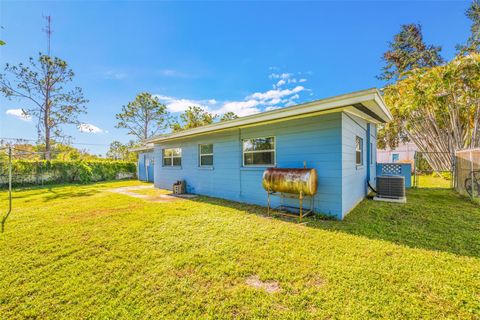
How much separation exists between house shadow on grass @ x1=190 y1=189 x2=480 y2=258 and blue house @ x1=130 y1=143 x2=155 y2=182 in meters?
11.0

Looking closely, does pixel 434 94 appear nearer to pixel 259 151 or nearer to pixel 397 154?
pixel 259 151

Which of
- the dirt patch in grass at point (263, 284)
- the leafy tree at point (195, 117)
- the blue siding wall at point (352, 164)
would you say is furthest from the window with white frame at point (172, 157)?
the leafy tree at point (195, 117)

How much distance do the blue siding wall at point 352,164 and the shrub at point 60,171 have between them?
17.1 metres

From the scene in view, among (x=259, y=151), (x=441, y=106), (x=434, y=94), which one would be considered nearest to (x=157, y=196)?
(x=259, y=151)

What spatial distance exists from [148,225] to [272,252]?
2.92 m

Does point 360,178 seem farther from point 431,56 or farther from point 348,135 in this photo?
point 431,56

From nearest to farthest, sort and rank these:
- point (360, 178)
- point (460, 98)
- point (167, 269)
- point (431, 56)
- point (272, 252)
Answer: point (167, 269) → point (272, 252) → point (360, 178) → point (460, 98) → point (431, 56)

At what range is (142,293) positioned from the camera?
2137mm

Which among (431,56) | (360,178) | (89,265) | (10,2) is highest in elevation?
(431,56)

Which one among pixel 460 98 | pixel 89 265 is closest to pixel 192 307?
pixel 89 265

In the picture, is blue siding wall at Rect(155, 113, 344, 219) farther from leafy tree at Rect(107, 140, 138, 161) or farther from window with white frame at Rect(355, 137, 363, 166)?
leafy tree at Rect(107, 140, 138, 161)

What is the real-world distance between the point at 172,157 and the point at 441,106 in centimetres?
1594

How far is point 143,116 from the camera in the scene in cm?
2406

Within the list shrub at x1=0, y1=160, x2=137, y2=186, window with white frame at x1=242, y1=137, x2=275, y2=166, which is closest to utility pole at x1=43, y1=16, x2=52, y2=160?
shrub at x1=0, y1=160, x2=137, y2=186
